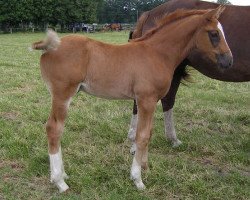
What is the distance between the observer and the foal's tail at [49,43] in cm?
340

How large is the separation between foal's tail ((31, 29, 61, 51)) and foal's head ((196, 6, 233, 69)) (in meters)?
1.37

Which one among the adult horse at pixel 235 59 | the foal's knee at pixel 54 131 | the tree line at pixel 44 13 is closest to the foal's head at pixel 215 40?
the adult horse at pixel 235 59

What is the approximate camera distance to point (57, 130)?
11.8ft

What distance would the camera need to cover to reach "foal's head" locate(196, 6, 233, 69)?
355 centimetres

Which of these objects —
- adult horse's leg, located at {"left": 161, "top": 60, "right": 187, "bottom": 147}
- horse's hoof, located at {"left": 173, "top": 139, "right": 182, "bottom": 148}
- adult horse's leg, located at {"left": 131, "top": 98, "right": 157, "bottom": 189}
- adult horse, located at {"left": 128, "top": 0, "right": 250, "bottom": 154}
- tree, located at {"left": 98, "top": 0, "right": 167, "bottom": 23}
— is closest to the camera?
adult horse's leg, located at {"left": 131, "top": 98, "right": 157, "bottom": 189}

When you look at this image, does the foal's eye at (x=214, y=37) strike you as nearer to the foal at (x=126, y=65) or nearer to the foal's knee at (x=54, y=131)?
the foal at (x=126, y=65)

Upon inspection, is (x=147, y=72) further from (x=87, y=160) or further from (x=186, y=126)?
(x=186, y=126)

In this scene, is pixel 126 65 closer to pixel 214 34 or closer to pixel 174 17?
pixel 174 17

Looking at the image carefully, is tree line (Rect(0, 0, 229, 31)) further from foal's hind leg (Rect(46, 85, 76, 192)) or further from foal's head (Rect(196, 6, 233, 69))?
foal's hind leg (Rect(46, 85, 76, 192))

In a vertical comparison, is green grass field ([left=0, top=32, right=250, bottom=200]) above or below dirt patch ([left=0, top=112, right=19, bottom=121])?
above

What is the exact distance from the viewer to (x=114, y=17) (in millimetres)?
78375

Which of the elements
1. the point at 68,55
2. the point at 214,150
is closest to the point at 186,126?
the point at 214,150

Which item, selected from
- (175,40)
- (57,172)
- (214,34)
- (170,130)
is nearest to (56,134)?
(57,172)

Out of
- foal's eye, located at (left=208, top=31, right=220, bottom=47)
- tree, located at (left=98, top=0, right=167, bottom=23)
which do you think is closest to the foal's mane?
foal's eye, located at (left=208, top=31, right=220, bottom=47)
